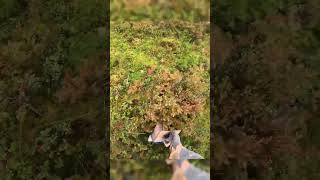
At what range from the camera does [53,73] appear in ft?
12.6

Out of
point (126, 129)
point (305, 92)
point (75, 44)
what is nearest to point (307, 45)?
point (305, 92)

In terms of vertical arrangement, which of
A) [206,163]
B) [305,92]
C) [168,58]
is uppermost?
[168,58]

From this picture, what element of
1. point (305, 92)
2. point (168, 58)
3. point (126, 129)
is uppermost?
point (168, 58)

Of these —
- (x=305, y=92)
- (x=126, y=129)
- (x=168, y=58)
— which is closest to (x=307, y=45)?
(x=305, y=92)

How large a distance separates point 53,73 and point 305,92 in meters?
1.81

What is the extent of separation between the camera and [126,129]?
3.80 meters

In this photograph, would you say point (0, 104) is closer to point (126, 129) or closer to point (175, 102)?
point (126, 129)

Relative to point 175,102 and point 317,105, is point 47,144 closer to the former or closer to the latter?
point 175,102

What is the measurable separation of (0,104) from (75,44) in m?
0.68

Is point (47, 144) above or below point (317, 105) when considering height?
below

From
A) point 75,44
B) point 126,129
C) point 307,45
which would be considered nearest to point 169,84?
point 126,129

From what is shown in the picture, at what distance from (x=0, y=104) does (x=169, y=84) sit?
121cm

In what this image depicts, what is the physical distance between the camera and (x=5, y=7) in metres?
3.91

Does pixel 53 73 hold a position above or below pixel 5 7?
below
